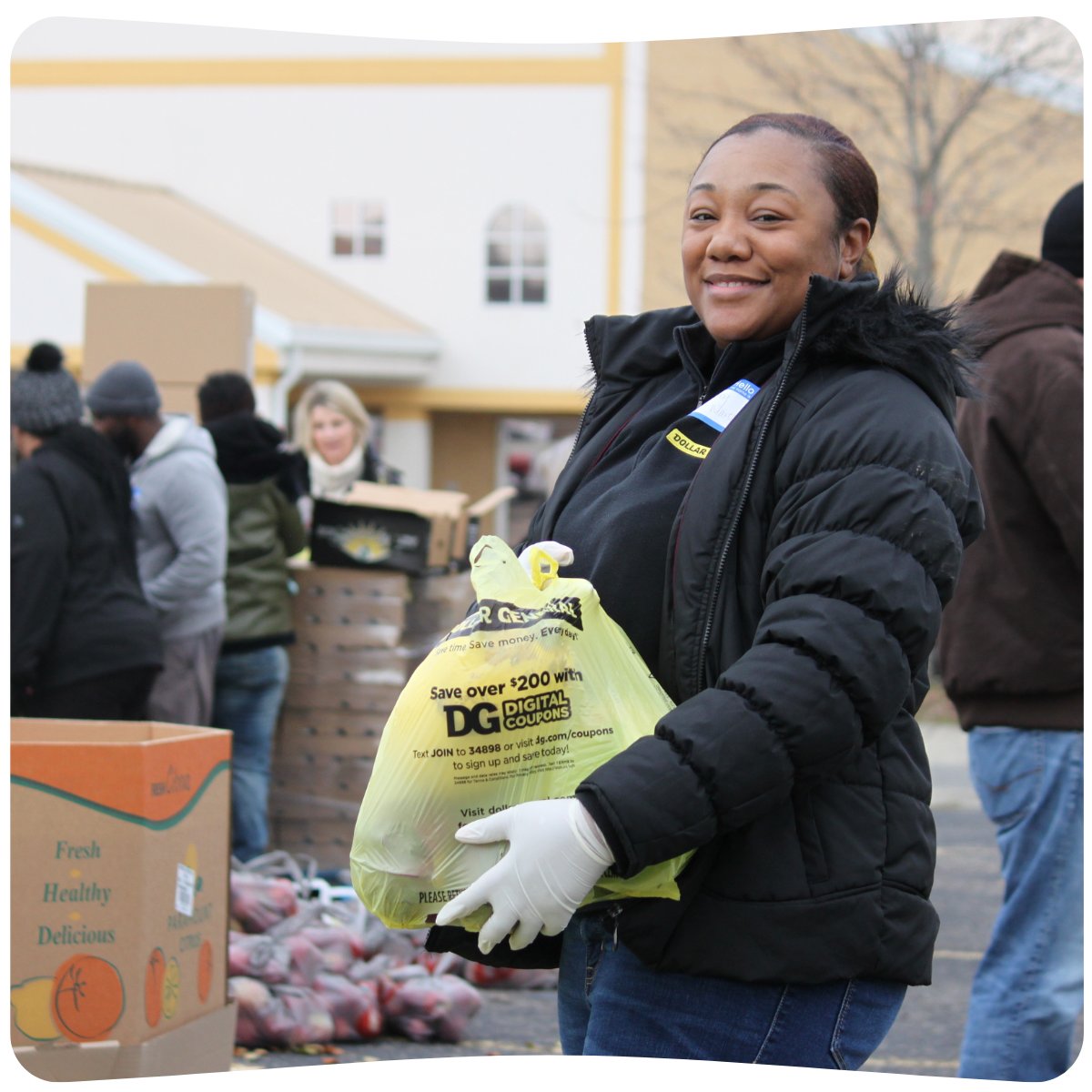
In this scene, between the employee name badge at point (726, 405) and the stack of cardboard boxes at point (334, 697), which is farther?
the stack of cardboard boxes at point (334, 697)

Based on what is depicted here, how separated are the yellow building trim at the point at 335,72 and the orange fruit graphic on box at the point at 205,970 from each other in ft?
52.3

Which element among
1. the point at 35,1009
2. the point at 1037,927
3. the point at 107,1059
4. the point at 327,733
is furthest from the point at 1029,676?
the point at 327,733

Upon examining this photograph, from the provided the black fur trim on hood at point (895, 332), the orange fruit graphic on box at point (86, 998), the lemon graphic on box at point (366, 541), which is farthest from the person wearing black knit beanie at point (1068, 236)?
the lemon graphic on box at point (366, 541)

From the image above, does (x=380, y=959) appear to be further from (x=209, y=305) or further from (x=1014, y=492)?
(x=209, y=305)

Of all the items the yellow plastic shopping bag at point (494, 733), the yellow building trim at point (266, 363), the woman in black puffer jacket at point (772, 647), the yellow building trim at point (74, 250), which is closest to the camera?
the woman in black puffer jacket at point (772, 647)

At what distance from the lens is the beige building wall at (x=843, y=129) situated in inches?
577

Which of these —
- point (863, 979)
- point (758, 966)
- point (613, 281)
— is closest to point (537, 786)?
point (758, 966)

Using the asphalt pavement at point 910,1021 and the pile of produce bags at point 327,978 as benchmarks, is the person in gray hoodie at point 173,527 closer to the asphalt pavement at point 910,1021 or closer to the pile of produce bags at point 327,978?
the pile of produce bags at point 327,978

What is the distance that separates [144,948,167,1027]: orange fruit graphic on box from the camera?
3295 millimetres

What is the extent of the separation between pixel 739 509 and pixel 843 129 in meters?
11.3

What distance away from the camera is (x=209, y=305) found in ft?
23.1

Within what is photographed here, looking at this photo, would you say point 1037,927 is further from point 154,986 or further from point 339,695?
point 339,695

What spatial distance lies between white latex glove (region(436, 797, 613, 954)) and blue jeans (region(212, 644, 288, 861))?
171 inches

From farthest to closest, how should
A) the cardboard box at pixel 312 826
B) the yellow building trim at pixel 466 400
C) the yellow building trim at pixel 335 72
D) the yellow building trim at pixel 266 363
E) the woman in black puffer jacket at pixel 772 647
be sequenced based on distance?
the yellow building trim at pixel 466 400 < the yellow building trim at pixel 335 72 < the yellow building trim at pixel 266 363 < the cardboard box at pixel 312 826 < the woman in black puffer jacket at pixel 772 647
